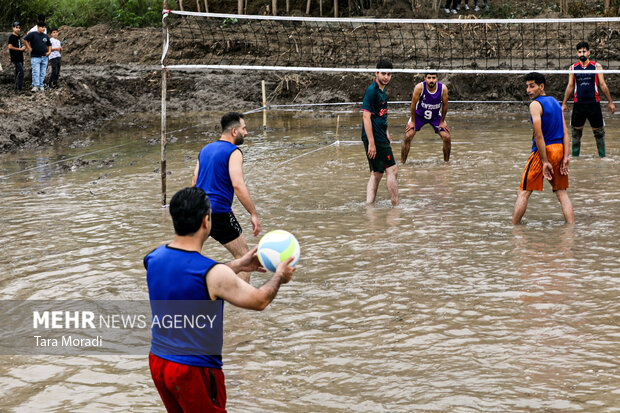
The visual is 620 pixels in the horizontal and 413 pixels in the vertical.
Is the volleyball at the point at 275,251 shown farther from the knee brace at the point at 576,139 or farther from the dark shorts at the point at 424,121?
the knee brace at the point at 576,139

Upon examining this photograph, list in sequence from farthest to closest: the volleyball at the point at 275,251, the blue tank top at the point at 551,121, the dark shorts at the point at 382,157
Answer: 1. the dark shorts at the point at 382,157
2. the blue tank top at the point at 551,121
3. the volleyball at the point at 275,251

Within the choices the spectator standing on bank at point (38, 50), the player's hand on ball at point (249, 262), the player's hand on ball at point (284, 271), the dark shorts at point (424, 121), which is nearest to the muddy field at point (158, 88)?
the spectator standing on bank at point (38, 50)

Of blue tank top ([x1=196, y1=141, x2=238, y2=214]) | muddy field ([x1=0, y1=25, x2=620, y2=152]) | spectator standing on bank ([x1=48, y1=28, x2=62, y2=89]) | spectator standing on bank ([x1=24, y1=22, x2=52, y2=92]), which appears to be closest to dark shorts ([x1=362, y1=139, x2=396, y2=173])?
blue tank top ([x1=196, y1=141, x2=238, y2=214])

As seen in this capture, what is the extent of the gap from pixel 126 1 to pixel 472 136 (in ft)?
64.6

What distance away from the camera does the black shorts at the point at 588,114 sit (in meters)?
12.5

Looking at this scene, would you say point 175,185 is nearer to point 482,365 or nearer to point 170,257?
point 482,365

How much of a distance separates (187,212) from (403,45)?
18.4m

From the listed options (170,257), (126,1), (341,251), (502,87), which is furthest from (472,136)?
(126,1)

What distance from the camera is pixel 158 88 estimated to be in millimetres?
23984

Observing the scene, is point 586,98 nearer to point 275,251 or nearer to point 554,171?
point 554,171

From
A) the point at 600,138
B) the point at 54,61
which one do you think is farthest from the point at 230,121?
the point at 54,61

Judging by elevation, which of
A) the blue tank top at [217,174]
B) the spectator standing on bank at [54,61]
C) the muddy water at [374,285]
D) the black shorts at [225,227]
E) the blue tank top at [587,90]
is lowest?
the muddy water at [374,285]

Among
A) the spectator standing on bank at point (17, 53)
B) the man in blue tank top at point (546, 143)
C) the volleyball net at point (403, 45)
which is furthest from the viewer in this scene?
the volleyball net at point (403, 45)

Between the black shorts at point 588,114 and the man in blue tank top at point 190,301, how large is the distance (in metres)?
10.5
